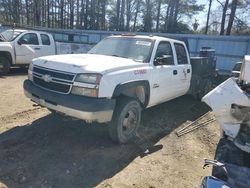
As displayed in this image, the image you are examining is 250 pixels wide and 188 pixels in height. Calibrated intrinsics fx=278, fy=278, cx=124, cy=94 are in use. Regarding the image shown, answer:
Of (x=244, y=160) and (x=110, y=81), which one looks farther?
(x=110, y=81)

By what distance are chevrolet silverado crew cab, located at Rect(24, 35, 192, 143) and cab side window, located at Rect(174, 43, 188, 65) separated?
0.34 meters

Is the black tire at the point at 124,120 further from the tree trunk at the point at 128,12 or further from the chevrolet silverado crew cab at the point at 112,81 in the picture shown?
the tree trunk at the point at 128,12

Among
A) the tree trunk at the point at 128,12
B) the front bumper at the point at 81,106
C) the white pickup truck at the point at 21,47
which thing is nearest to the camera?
the front bumper at the point at 81,106

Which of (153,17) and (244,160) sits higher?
(153,17)

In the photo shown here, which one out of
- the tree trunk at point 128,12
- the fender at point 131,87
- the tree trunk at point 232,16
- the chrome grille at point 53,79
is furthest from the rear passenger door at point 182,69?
the tree trunk at point 128,12

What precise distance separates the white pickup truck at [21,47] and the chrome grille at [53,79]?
6.86 metres

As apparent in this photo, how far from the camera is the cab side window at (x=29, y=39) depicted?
11570mm

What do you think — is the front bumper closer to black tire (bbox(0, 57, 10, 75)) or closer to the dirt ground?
the dirt ground

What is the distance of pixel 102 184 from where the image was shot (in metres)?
3.69

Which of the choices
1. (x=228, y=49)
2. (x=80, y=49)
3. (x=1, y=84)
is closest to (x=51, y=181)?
(x=1, y=84)

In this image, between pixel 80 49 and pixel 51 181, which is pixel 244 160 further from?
pixel 80 49

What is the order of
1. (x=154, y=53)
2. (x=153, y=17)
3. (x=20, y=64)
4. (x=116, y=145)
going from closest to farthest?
1. (x=116, y=145)
2. (x=154, y=53)
3. (x=20, y=64)
4. (x=153, y=17)

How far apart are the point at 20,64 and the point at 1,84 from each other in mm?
2701

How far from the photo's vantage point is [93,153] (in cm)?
449
